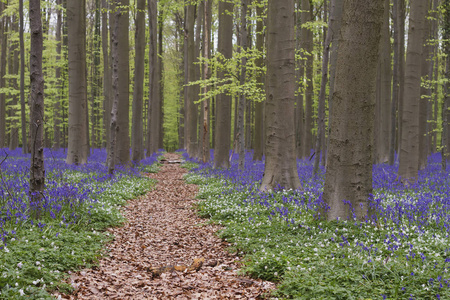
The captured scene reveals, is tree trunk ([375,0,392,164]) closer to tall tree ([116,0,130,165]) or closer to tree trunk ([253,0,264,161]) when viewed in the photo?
tree trunk ([253,0,264,161])

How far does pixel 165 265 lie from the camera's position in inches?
232

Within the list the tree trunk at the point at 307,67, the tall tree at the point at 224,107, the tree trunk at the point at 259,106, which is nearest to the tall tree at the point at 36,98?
the tall tree at the point at 224,107

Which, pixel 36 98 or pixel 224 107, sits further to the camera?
pixel 224 107

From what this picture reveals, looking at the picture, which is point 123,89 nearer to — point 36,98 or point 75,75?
point 75,75

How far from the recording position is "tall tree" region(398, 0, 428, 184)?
A: 41.1 feet

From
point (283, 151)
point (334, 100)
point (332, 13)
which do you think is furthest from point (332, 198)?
point (332, 13)

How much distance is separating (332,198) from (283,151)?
347cm

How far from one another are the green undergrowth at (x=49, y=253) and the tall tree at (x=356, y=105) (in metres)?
4.63

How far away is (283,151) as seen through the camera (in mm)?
9977

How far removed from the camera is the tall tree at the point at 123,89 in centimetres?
1670

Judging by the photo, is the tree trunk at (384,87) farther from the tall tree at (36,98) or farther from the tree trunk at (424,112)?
the tall tree at (36,98)

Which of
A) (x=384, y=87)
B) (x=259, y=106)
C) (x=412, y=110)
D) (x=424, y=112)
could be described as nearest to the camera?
(x=412, y=110)

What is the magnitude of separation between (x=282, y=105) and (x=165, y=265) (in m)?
6.00

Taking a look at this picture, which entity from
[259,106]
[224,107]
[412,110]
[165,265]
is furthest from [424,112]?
[165,265]
